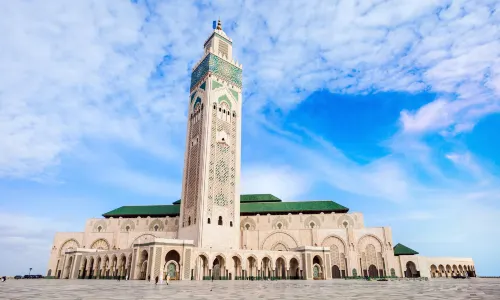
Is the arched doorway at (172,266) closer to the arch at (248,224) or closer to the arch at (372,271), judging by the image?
the arch at (248,224)

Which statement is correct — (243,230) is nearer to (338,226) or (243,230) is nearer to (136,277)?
(338,226)

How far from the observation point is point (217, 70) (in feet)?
125

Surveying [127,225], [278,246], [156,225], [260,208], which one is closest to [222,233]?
[278,246]

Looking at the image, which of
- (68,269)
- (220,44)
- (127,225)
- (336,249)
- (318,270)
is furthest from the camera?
(127,225)

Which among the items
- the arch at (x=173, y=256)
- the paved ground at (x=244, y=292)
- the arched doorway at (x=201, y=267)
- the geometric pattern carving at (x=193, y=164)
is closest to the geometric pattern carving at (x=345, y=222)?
the arched doorway at (x=201, y=267)

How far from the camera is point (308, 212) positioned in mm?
40031

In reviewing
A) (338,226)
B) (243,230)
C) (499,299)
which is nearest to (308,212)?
(338,226)

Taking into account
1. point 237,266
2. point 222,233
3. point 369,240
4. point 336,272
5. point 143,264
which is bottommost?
point 336,272

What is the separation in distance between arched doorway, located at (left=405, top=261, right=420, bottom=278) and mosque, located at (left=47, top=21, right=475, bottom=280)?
0.11m

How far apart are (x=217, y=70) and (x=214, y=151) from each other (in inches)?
386

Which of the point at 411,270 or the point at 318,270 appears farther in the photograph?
the point at 411,270

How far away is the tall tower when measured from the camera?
32.9 m

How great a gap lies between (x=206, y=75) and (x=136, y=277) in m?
22.1

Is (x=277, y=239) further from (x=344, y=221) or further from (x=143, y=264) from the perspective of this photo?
(x=143, y=264)
